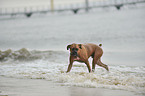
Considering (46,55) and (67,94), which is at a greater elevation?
(67,94)

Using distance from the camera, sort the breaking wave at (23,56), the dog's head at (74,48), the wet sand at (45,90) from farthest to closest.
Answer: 1. the breaking wave at (23,56)
2. the dog's head at (74,48)
3. the wet sand at (45,90)

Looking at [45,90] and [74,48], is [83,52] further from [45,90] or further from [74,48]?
[45,90]

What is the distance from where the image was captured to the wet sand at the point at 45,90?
18.5ft

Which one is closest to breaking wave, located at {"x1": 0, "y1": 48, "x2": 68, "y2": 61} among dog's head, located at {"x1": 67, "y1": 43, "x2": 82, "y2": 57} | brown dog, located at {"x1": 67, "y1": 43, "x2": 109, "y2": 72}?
brown dog, located at {"x1": 67, "y1": 43, "x2": 109, "y2": 72}

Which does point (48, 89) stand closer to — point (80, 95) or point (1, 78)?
point (80, 95)

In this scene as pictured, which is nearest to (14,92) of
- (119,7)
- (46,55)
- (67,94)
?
(67,94)

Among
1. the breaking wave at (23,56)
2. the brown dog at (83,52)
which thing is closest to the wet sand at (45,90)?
the brown dog at (83,52)

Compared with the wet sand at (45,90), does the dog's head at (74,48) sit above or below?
above

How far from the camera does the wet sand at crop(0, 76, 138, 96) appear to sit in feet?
18.5

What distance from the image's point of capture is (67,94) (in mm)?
5594

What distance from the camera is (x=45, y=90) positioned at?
609cm

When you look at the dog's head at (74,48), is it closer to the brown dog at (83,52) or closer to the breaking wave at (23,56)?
the brown dog at (83,52)

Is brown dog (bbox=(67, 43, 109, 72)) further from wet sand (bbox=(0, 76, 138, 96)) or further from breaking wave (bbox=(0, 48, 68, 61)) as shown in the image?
breaking wave (bbox=(0, 48, 68, 61))

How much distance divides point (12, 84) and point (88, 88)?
1956mm
